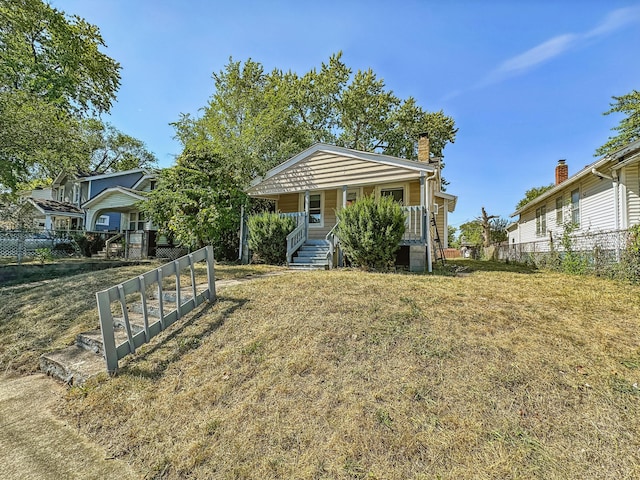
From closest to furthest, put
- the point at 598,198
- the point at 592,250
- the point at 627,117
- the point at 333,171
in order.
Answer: the point at 592,250 < the point at 598,198 < the point at 333,171 < the point at 627,117

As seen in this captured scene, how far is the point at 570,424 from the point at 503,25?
9662 mm

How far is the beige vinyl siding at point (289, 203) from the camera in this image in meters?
14.6

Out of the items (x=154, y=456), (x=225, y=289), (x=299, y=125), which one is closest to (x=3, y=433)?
(x=154, y=456)

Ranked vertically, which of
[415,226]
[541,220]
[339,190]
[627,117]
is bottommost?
[415,226]

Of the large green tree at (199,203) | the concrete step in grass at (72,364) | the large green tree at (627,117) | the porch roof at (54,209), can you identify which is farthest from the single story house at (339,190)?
the porch roof at (54,209)

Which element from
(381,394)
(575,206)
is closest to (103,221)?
(381,394)

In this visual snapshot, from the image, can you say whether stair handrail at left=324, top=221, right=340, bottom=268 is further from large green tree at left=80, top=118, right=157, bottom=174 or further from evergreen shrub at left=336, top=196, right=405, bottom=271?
large green tree at left=80, top=118, right=157, bottom=174

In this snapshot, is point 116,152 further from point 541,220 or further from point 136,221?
point 541,220

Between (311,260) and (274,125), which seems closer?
(311,260)

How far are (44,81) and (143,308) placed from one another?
13.4 meters

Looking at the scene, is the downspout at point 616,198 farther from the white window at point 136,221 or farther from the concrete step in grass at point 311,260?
the white window at point 136,221

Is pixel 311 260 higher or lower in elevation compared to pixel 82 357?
higher

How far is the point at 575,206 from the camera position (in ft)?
46.3

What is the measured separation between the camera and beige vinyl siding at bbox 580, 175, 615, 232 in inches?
442
